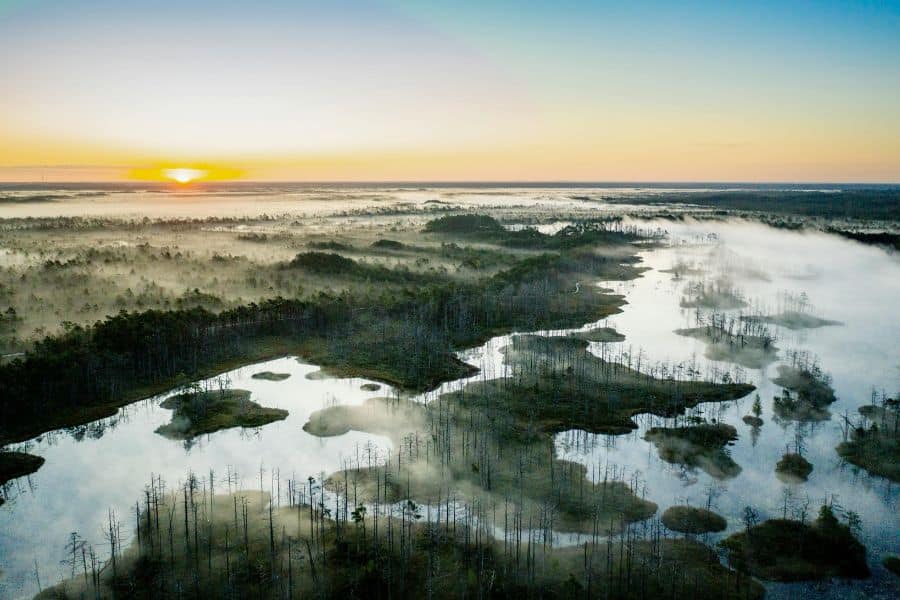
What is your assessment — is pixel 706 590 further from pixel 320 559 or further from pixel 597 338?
pixel 597 338

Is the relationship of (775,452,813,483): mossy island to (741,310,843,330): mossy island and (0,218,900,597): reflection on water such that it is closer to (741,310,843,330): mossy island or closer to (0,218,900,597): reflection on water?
(0,218,900,597): reflection on water

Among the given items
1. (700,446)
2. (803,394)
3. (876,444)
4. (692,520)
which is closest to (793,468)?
(700,446)

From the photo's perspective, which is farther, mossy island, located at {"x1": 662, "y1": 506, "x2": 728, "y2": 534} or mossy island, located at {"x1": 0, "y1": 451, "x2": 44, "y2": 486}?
mossy island, located at {"x1": 0, "y1": 451, "x2": 44, "y2": 486}

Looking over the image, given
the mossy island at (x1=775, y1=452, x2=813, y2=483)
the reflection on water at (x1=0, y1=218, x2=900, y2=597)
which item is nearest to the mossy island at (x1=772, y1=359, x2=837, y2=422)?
the reflection on water at (x1=0, y1=218, x2=900, y2=597)

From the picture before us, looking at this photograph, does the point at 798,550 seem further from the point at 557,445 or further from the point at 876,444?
the point at 876,444

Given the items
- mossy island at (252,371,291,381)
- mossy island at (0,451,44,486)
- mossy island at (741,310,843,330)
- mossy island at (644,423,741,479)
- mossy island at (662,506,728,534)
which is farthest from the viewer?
mossy island at (741,310,843,330)

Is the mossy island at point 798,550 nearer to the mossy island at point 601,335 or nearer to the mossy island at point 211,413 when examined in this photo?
the mossy island at point 211,413
